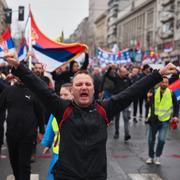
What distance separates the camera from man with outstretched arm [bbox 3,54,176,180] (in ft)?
12.2

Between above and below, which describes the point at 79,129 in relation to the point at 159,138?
above

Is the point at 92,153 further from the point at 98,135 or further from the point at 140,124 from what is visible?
the point at 140,124

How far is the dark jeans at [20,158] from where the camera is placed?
19.7 feet

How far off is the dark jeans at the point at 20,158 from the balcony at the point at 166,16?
7095 cm

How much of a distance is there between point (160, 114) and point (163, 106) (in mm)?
162

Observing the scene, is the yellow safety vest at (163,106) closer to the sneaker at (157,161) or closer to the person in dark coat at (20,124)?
the sneaker at (157,161)

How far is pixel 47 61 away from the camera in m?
11.0

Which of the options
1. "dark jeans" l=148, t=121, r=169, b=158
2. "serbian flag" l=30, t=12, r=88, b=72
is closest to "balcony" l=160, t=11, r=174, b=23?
"serbian flag" l=30, t=12, r=88, b=72

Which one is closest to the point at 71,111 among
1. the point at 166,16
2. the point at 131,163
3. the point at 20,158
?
the point at 20,158

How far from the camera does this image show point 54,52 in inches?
439

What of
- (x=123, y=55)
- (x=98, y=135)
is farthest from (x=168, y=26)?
(x=98, y=135)

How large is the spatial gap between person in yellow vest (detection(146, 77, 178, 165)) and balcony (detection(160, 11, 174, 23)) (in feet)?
223

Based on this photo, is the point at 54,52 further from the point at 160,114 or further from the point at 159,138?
the point at 159,138

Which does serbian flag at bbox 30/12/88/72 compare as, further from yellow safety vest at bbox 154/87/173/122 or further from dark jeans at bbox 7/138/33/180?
dark jeans at bbox 7/138/33/180
